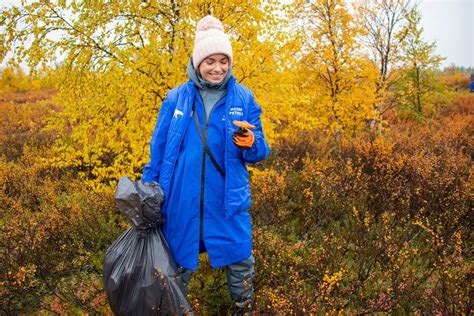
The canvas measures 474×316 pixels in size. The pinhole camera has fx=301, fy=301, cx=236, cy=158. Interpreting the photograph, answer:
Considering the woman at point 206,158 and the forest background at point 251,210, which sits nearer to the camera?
the woman at point 206,158

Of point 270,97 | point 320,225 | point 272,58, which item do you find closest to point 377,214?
point 320,225

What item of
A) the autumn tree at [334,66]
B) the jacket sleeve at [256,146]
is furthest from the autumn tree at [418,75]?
the jacket sleeve at [256,146]

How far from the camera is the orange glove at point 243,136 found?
1720mm

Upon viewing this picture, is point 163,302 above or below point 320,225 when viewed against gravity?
above

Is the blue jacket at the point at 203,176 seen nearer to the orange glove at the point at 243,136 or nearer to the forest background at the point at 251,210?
the orange glove at the point at 243,136

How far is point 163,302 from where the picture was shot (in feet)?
5.69

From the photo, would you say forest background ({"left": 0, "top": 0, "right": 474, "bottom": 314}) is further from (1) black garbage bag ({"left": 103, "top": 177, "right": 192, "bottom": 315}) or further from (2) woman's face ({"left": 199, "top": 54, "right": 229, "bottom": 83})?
(2) woman's face ({"left": 199, "top": 54, "right": 229, "bottom": 83})

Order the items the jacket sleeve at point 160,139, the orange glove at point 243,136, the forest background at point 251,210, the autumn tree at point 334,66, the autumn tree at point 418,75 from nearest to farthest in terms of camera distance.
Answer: the orange glove at point 243,136 → the jacket sleeve at point 160,139 → the forest background at point 251,210 → the autumn tree at point 334,66 → the autumn tree at point 418,75

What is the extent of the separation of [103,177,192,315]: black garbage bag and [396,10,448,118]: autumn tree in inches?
444

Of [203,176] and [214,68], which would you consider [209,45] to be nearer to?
[214,68]

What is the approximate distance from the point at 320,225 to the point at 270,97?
1.86m

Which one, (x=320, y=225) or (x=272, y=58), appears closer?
(x=272, y=58)

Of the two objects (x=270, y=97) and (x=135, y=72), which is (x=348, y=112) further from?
(x=135, y=72)

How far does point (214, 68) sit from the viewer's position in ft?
6.20
